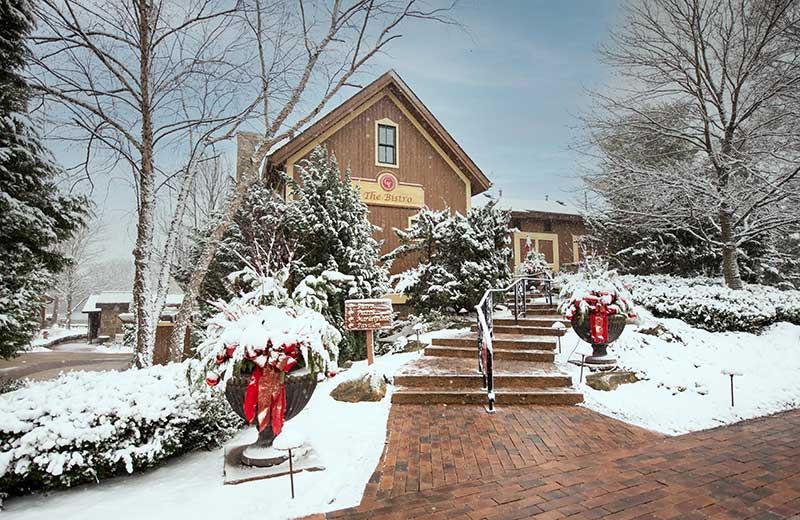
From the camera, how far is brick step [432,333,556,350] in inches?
284

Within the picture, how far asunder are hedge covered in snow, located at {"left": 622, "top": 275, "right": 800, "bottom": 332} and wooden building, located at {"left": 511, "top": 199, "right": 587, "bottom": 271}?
8102 millimetres

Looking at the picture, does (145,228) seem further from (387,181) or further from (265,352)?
(387,181)

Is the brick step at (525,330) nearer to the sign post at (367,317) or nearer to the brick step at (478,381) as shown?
the brick step at (478,381)

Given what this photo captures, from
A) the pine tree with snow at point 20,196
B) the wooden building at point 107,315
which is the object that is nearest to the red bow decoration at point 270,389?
the pine tree with snow at point 20,196

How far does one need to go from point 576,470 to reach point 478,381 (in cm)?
235

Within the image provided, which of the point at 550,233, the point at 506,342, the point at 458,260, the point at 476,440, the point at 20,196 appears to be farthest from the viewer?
the point at 550,233

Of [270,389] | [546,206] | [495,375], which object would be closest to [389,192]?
[495,375]

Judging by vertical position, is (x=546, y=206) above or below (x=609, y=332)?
above

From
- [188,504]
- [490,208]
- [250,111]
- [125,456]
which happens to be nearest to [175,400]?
[125,456]

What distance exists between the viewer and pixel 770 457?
370cm

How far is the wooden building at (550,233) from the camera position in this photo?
57.2ft

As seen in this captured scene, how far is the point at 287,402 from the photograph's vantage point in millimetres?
3553

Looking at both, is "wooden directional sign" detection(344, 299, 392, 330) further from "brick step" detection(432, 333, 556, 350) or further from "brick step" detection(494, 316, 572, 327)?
"brick step" detection(494, 316, 572, 327)

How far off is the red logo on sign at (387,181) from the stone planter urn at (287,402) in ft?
34.2
